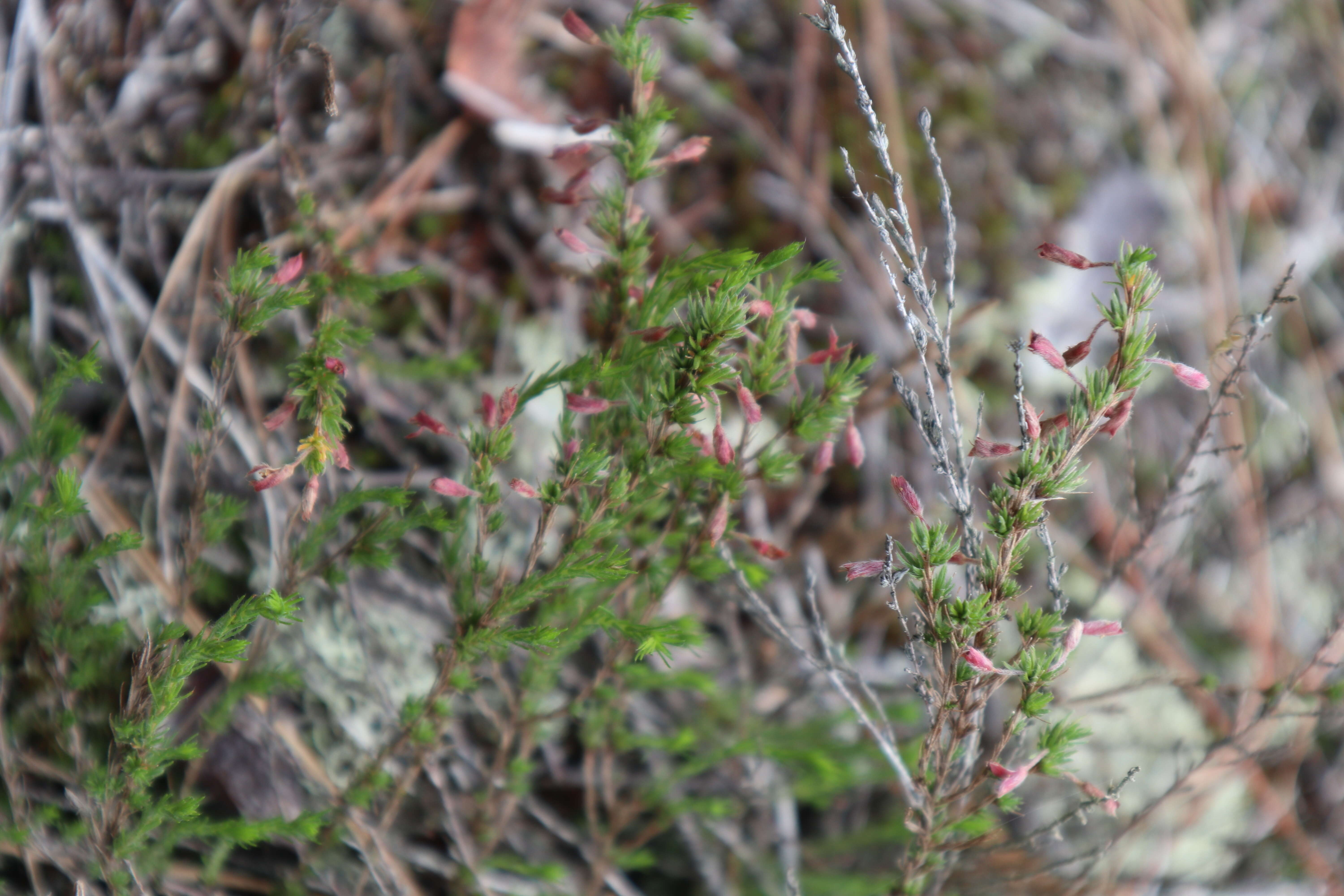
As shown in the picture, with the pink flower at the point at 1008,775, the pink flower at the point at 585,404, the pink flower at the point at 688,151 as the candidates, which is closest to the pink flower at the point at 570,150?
the pink flower at the point at 688,151

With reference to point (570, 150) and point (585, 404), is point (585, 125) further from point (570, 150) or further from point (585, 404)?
point (585, 404)

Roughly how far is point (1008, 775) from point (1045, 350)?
52 centimetres

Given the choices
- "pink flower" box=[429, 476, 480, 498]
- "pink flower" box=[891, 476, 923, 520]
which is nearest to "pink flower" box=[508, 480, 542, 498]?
"pink flower" box=[429, 476, 480, 498]

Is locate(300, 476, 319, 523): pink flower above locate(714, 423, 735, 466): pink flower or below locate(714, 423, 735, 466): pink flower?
below

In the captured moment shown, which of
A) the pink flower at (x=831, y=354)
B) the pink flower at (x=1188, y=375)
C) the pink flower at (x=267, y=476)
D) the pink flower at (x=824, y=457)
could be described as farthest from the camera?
the pink flower at (x=824, y=457)

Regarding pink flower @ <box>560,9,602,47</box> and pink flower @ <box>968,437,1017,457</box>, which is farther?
pink flower @ <box>560,9,602,47</box>

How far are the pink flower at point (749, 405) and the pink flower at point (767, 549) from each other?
0.66ft

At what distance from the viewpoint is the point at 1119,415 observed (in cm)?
99

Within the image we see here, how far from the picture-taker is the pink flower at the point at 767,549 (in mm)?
1183

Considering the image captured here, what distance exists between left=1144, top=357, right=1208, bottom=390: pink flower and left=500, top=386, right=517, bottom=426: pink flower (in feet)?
2.52

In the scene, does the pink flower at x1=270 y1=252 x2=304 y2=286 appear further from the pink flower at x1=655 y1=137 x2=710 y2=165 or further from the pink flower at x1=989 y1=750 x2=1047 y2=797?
the pink flower at x1=989 y1=750 x2=1047 y2=797

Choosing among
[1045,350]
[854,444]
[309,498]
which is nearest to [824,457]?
[854,444]

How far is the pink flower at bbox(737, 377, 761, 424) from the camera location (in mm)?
1069

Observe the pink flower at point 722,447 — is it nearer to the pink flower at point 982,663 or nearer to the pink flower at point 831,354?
the pink flower at point 831,354
